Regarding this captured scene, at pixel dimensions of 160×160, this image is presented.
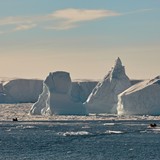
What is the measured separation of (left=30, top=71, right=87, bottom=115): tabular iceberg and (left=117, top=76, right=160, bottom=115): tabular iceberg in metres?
7.83

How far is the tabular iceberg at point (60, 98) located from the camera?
117 metres

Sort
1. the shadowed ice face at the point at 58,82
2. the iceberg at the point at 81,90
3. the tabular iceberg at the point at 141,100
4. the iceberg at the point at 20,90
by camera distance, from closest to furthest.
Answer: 1. the tabular iceberg at the point at 141,100
2. the shadowed ice face at the point at 58,82
3. the iceberg at the point at 81,90
4. the iceberg at the point at 20,90

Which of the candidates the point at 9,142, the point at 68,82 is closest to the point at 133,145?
the point at 9,142

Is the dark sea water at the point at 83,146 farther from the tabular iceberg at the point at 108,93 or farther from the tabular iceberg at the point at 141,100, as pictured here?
the tabular iceberg at the point at 108,93

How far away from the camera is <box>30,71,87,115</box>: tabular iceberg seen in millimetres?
117125

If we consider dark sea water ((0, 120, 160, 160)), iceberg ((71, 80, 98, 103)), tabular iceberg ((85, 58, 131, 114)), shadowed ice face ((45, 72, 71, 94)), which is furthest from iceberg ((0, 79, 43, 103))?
dark sea water ((0, 120, 160, 160))

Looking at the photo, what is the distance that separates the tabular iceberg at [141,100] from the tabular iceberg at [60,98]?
7.83 metres

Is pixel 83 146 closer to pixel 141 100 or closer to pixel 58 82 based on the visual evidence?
pixel 141 100

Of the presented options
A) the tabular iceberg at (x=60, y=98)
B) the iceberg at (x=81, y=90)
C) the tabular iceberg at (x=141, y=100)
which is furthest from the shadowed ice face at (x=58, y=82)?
the iceberg at (x=81, y=90)

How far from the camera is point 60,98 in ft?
384

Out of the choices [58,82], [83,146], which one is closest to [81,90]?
[58,82]

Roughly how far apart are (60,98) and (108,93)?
10982 mm

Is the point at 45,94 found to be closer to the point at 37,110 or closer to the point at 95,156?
the point at 37,110

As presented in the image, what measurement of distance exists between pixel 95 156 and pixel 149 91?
65.3 metres
